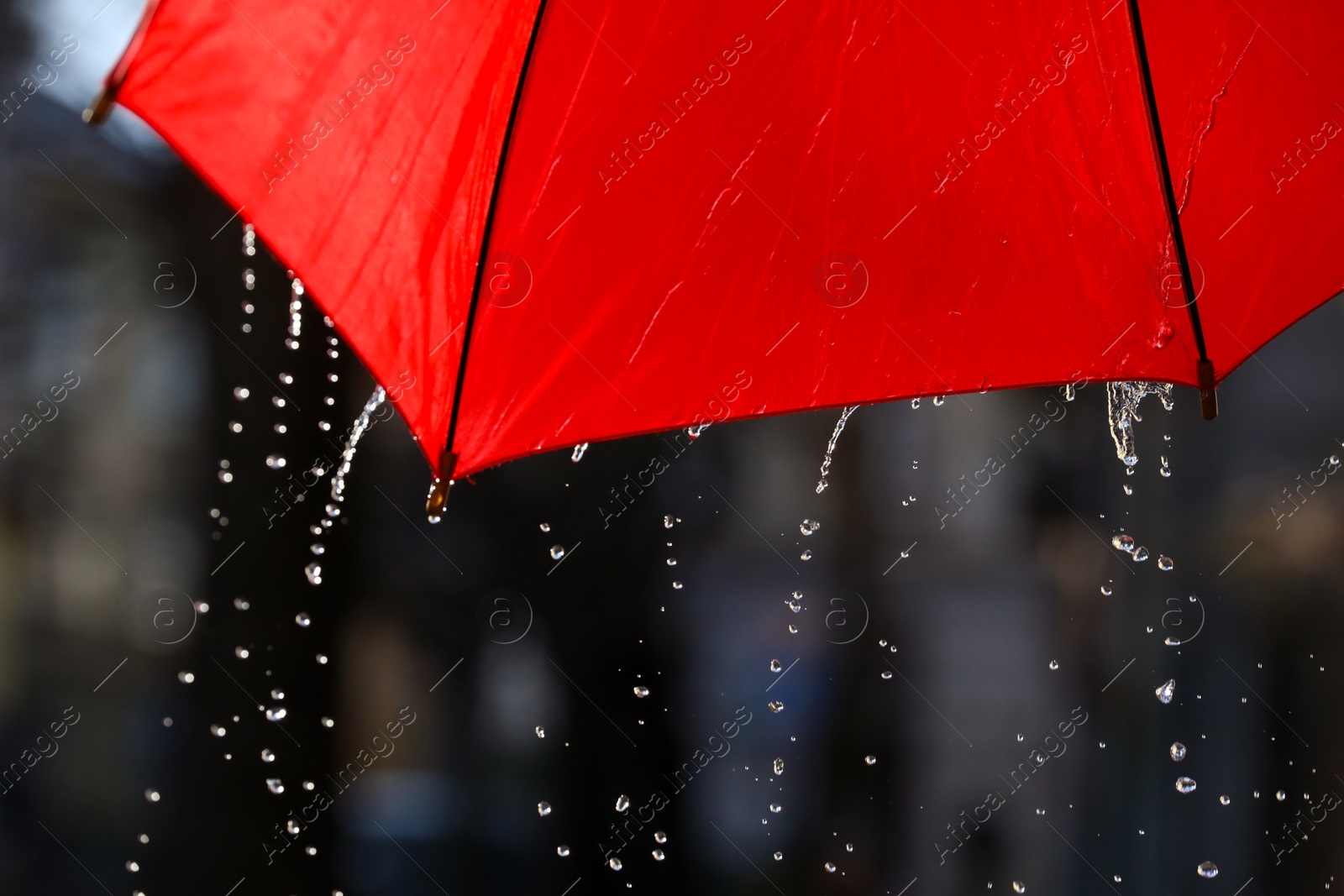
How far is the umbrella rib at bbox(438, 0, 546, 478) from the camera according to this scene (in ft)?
3.85

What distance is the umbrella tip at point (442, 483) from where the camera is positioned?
1.13 m

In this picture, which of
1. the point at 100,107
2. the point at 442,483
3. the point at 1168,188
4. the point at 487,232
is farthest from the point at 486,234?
the point at 1168,188

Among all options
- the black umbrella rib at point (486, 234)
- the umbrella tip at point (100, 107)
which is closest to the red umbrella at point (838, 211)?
the black umbrella rib at point (486, 234)

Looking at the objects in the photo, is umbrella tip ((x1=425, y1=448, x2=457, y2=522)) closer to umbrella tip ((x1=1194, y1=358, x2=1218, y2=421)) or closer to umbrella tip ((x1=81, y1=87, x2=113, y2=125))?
umbrella tip ((x1=81, y1=87, x2=113, y2=125))

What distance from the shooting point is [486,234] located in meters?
1.20

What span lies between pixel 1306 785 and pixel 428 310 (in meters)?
4.03

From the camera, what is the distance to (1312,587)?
3.97 meters

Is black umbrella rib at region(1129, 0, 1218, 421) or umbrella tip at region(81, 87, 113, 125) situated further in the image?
black umbrella rib at region(1129, 0, 1218, 421)

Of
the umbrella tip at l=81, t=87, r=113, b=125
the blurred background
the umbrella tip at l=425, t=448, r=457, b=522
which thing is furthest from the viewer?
the blurred background

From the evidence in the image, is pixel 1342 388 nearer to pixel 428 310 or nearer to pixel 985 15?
pixel 985 15

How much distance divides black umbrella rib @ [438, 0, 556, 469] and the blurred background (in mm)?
2762

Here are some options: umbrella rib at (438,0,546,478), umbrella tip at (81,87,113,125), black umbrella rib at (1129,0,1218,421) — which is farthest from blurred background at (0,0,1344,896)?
black umbrella rib at (1129,0,1218,421)

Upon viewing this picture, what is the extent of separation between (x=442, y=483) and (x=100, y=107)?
470 mm

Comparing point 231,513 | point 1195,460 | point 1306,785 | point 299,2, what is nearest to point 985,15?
point 299,2
